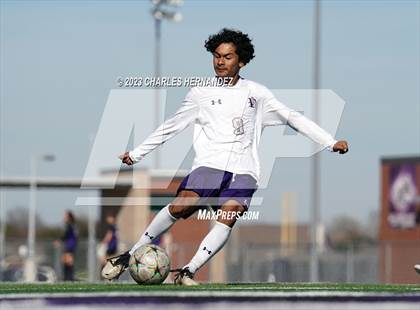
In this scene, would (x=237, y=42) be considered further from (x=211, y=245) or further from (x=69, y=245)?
(x=69, y=245)

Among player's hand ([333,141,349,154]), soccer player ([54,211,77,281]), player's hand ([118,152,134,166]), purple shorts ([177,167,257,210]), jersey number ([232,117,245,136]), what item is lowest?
purple shorts ([177,167,257,210])

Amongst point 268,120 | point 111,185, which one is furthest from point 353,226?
point 268,120

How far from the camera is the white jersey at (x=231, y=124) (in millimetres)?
12477

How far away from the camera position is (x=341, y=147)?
1259cm

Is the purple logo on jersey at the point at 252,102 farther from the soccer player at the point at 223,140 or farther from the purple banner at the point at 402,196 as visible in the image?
the purple banner at the point at 402,196

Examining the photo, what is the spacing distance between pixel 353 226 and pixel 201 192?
113705mm

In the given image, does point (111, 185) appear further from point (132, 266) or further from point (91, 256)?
point (132, 266)

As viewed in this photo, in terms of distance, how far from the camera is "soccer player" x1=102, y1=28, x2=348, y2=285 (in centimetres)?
1245

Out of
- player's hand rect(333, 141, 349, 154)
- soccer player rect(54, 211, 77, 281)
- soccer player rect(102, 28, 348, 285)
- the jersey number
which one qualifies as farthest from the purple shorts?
soccer player rect(54, 211, 77, 281)

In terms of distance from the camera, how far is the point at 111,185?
44250 mm

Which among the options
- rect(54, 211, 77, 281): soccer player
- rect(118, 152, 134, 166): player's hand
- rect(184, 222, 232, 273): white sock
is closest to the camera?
rect(184, 222, 232, 273): white sock

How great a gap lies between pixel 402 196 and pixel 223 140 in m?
45.9

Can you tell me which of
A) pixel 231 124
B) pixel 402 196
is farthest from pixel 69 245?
pixel 402 196

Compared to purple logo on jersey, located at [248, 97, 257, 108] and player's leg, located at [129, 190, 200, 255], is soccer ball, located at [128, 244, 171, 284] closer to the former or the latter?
player's leg, located at [129, 190, 200, 255]
